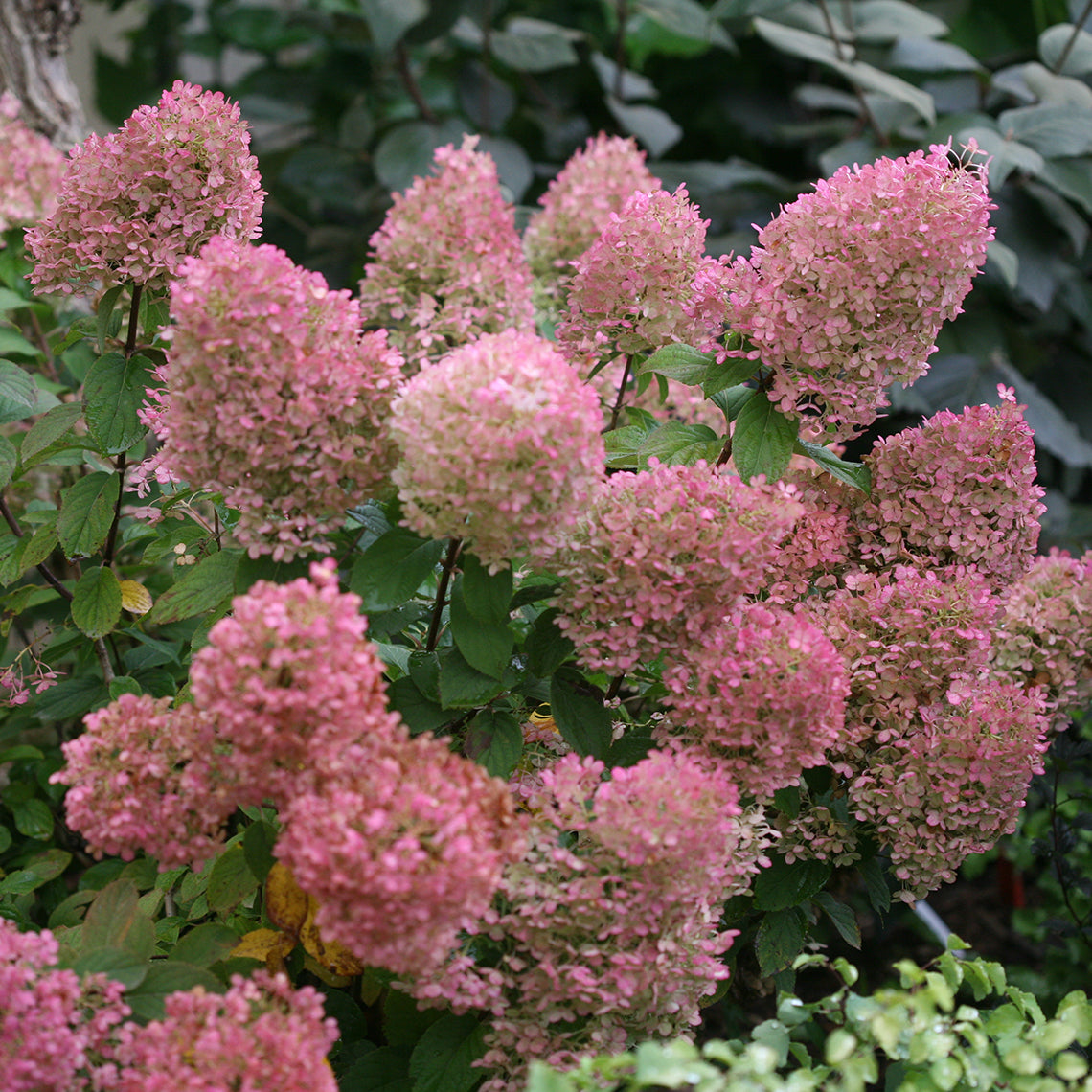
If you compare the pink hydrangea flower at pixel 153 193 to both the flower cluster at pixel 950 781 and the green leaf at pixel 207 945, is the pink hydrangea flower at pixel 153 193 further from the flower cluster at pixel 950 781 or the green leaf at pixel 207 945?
the flower cluster at pixel 950 781

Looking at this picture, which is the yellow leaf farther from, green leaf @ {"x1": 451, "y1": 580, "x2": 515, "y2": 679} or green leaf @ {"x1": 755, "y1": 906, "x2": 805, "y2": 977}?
green leaf @ {"x1": 755, "y1": 906, "x2": 805, "y2": 977}

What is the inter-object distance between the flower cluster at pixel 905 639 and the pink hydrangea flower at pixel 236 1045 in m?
0.55

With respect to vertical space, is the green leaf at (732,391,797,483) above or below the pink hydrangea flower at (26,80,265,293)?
below

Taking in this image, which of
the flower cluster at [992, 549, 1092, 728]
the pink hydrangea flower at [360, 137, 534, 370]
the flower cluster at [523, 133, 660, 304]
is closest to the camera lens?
the flower cluster at [992, 549, 1092, 728]

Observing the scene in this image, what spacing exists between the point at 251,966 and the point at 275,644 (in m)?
0.32

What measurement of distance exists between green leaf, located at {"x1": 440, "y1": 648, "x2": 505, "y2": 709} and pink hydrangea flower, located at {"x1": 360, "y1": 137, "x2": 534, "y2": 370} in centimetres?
51

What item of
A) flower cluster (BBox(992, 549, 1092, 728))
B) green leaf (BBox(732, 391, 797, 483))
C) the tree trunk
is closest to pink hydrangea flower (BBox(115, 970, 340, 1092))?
green leaf (BBox(732, 391, 797, 483))

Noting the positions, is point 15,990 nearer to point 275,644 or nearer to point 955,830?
point 275,644

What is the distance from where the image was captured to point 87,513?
1.03 metres

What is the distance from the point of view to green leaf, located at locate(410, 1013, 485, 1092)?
82 centimetres

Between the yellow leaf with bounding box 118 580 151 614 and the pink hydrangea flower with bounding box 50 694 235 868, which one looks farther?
the yellow leaf with bounding box 118 580 151 614

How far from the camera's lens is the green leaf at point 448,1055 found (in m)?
0.82

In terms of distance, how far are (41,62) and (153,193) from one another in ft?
4.38

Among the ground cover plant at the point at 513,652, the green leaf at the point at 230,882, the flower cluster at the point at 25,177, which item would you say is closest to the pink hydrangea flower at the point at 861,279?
the ground cover plant at the point at 513,652
